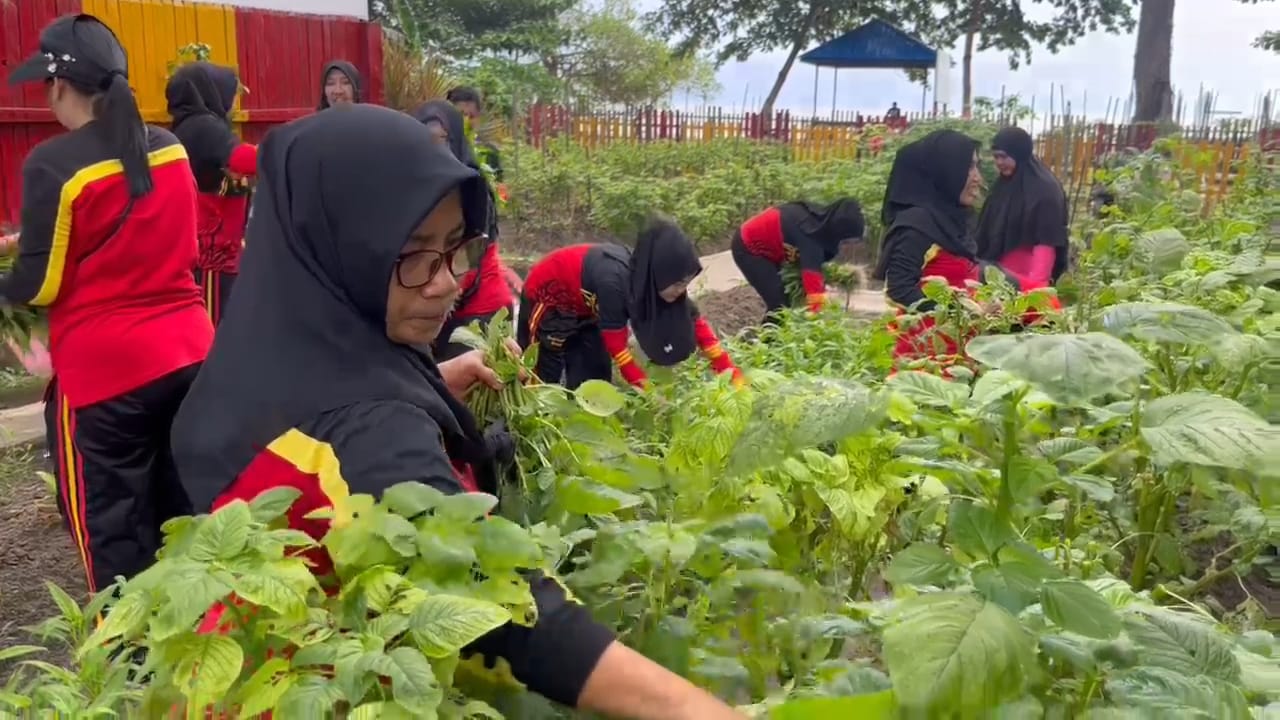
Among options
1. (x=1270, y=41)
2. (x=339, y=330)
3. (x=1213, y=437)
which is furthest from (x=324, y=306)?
(x=1270, y=41)

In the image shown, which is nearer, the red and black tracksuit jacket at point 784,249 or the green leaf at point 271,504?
the green leaf at point 271,504

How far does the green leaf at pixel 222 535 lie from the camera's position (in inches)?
40.1

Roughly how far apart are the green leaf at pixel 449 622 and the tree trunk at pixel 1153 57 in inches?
906

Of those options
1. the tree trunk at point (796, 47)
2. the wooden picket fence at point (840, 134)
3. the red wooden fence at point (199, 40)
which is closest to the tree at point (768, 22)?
the tree trunk at point (796, 47)

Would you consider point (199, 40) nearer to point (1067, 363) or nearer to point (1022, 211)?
point (1022, 211)

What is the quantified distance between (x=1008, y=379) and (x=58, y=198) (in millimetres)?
2397

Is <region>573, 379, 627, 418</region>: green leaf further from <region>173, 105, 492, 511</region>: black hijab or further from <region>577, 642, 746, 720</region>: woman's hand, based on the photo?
<region>577, 642, 746, 720</region>: woman's hand

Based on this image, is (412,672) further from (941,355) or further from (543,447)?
(941,355)

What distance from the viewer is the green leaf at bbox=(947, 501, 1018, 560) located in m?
1.11

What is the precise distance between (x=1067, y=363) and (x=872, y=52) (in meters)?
28.0

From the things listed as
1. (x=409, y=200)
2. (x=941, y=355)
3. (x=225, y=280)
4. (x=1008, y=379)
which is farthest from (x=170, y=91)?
(x=1008, y=379)

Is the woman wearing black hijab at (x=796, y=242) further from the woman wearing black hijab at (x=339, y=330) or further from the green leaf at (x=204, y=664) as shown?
the green leaf at (x=204, y=664)

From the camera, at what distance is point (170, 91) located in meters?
4.78

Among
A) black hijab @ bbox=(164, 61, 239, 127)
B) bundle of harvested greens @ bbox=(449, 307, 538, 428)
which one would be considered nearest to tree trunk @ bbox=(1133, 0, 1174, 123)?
black hijab @ bbox=(164, 61, 239, 127)
